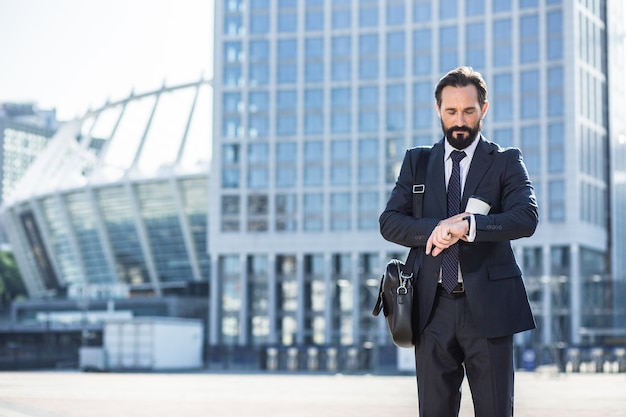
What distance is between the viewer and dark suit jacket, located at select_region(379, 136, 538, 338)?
430cm

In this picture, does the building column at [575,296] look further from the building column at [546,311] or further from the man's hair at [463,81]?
the man's hair at [463,81]

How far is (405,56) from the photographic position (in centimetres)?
8450

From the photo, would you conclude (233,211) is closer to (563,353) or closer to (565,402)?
(563,353)

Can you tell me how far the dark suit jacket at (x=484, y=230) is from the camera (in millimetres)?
4305

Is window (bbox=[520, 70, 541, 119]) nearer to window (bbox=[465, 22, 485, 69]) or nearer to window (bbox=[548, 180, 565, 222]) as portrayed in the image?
window (bbox=[465, 22, 485, 69])

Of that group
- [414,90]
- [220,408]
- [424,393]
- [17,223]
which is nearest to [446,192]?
[424,393]

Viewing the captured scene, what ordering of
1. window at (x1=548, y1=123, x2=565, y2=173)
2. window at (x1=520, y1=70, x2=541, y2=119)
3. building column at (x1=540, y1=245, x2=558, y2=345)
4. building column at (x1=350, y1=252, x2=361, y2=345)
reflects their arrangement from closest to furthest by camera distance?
building column at (x1=540, y1=245, x2=558, y2=345)
window at (x1=548, y1=123, x2=565, y2=173)
window at (x1=520, y1=70, x2=541, y2=119)
building column at (x1=350, y1=252, x2=361, y2=345)

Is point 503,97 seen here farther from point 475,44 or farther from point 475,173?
point 475,173

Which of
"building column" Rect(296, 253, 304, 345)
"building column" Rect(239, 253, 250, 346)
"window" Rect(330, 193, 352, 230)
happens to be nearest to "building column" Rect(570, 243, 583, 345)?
"window" Rect(330, 193, 352, 230)

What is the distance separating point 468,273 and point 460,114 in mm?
717

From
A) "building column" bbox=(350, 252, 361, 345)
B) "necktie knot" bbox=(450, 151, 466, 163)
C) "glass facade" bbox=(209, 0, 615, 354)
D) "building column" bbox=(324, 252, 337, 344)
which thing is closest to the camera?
"necktie knot" bbox=(450, 151, 466, 163)

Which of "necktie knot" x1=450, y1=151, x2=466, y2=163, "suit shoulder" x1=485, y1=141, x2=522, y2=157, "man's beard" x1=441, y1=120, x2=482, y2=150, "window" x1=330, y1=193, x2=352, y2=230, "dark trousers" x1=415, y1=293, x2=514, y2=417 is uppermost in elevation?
"window" x1=330, y1=193, x2=352, y2=230

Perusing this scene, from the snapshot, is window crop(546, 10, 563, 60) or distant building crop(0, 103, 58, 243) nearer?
window crop(546, 10, 563, 60)

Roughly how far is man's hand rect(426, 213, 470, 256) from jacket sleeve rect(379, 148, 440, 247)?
0.35ft
